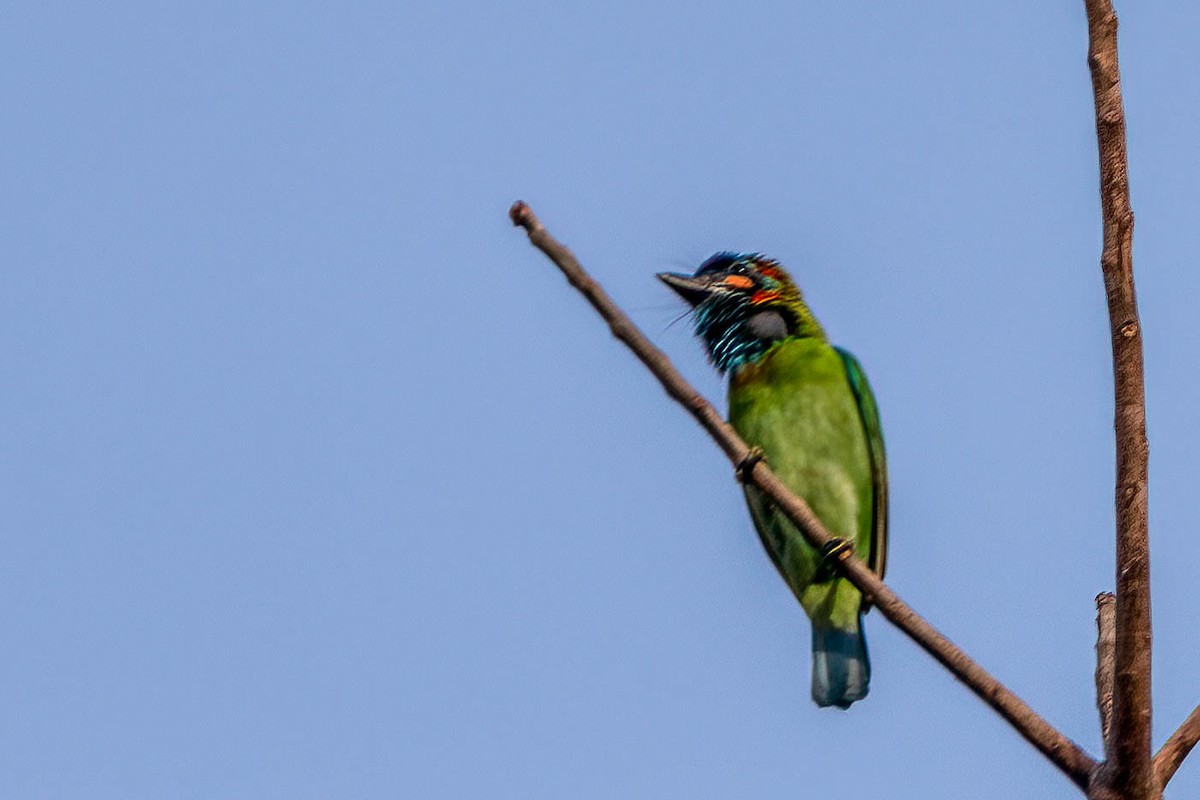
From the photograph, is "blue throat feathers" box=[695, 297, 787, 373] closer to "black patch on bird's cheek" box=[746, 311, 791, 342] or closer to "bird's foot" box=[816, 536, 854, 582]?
"black patch on bird's cheek" box=[746, 311, 791, 342]

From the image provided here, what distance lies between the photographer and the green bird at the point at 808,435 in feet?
19.0

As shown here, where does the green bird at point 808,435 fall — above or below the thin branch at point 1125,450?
above

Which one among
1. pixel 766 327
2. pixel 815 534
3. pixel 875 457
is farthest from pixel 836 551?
pixel 766 327

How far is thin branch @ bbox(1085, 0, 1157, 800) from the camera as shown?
2998mm

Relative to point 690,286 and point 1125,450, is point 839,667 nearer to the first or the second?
point 690,286

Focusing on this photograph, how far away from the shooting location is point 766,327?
614cm

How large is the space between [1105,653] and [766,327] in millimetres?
2654

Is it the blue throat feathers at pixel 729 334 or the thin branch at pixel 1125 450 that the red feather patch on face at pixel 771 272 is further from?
the thin branch at pixel 1125 450

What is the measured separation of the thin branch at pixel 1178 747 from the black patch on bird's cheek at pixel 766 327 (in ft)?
10.4

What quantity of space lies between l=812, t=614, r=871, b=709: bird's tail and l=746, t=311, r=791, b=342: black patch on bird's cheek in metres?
1.15

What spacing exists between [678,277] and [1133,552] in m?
3.35

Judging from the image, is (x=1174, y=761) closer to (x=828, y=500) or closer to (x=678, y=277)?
(x=828, y=500)

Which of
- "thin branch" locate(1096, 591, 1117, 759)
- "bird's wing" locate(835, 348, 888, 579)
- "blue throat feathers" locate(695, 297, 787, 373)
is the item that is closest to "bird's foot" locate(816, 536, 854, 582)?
"thin branch" locate(1096, 591, 1117, 759)

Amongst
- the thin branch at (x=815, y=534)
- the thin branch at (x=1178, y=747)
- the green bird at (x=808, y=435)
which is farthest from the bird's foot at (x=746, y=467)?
the green bird at (x=808, y=435)
